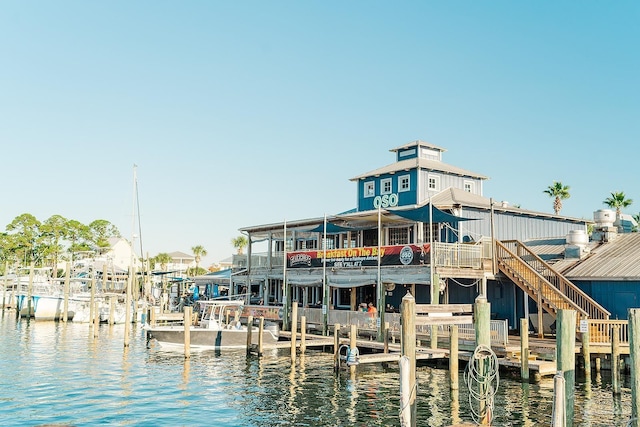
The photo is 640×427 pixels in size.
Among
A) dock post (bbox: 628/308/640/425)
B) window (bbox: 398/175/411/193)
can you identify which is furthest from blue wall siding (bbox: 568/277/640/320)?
dock post (bbox: 628/308/640/425)

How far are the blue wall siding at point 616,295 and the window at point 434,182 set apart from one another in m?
12.8

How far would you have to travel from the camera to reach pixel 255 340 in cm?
3400

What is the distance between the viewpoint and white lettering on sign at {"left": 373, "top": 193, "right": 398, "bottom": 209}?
136 feet

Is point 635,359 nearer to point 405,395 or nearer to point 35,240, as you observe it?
point 405,395

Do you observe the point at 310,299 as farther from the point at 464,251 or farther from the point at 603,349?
the point at 603,349

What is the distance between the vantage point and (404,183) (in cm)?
4116

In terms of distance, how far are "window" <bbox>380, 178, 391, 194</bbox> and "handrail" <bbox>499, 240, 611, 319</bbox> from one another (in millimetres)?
11412

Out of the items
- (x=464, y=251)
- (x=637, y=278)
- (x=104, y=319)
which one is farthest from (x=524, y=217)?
(x=104, y=319)

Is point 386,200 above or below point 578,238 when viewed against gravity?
above

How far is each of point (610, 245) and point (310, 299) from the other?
20861mm

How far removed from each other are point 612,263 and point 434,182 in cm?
1312

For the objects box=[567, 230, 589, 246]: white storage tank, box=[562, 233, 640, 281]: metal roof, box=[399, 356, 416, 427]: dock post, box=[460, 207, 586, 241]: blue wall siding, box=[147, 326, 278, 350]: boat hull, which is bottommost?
box=[147, 326, 278, 350]: boat hull

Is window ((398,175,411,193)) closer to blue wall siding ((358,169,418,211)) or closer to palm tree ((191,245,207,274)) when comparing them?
blue wall siding ((358,169,418,211))

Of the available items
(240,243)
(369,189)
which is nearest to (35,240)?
(240,243)
